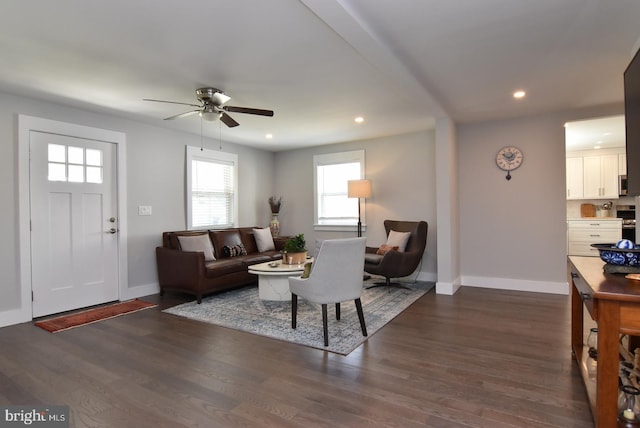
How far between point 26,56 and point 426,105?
3.80m

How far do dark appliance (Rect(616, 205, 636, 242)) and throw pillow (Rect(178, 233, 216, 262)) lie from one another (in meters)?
7.72

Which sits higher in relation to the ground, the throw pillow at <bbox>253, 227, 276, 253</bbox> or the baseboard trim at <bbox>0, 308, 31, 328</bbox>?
the throw pillow at <bbox>253, 227, 276, 253</bbox>

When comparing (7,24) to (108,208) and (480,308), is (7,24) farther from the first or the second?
(480,308)

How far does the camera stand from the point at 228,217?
239 inches

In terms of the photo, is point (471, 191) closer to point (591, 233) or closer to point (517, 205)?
point (517, 205)

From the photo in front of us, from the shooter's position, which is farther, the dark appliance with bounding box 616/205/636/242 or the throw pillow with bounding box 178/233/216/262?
the dark appliance with bounding box 616/205/636/242

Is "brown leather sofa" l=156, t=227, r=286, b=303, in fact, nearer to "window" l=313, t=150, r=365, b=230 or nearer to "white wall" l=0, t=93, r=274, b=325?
"white wall" l=0, t=93, r=274, b=325

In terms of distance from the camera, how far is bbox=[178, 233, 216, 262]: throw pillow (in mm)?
4695

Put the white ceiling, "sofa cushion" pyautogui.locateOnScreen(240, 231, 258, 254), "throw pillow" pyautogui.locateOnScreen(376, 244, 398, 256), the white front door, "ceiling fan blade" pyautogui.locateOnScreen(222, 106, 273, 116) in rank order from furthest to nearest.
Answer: "sofa cushion" pyautogui.locateOnScreen(240, 231, 258, 254) → "throw pillow" pyautogui.locateOnScreen(376, 244, 398, 256) → the white front door → "ceiling fan blade" pyautogui.locateOnScreen(222, 106, 273, 116) → the white ceiling

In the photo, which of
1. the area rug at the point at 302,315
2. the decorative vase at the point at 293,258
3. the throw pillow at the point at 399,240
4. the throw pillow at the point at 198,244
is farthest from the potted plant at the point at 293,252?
the throw pillow at the point at 399,240

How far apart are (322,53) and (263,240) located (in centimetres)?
362

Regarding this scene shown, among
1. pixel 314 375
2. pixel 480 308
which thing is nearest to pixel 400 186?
pixel 480 308

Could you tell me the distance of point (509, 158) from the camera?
480cm

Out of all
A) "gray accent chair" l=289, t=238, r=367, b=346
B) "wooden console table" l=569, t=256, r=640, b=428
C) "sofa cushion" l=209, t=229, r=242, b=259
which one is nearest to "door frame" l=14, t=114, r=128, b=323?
"sofa cushion" l=209, t=229, r=242, b=259
